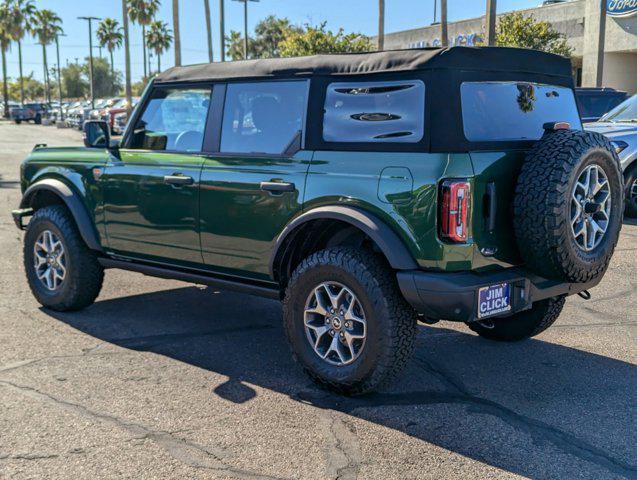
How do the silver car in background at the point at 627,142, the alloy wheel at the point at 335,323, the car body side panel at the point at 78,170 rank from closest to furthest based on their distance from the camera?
the alloy wheel at the point at 335,323 → the car body side panel at the point at 78,170 → the silver car in background at the point at 627,142

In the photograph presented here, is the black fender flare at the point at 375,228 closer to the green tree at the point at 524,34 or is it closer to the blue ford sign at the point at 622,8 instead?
the green tree at the point at 524,34

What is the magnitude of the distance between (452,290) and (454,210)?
0.41 meters

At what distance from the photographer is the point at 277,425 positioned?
392 cm

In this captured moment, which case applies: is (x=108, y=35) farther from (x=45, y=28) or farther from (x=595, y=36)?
(x=595, y=36)

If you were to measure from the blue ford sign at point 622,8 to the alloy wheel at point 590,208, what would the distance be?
100ft

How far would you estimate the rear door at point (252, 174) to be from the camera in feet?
14.8

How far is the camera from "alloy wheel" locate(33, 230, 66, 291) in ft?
19.8

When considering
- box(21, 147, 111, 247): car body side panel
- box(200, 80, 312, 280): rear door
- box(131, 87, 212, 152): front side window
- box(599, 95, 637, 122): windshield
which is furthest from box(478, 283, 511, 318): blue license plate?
box(599, 95, 637, 122): windshield

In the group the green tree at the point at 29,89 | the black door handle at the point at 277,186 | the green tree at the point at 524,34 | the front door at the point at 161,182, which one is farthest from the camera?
the green tree at the point at 29,89

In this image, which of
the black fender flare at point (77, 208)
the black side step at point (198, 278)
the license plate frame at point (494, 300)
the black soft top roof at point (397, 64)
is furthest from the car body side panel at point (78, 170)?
the license plate frame at point (494, 300)

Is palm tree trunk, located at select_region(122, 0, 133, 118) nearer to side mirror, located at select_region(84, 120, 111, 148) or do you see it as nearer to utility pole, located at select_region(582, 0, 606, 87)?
utility pole, located at select_region(582, 0, 606, 87)

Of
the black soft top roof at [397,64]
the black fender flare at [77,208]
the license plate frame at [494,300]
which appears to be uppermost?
the black soft top roof at [397,64]

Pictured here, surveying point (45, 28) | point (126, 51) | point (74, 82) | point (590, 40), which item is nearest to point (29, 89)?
point (74, 82)

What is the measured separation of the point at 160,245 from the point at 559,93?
2.91m
